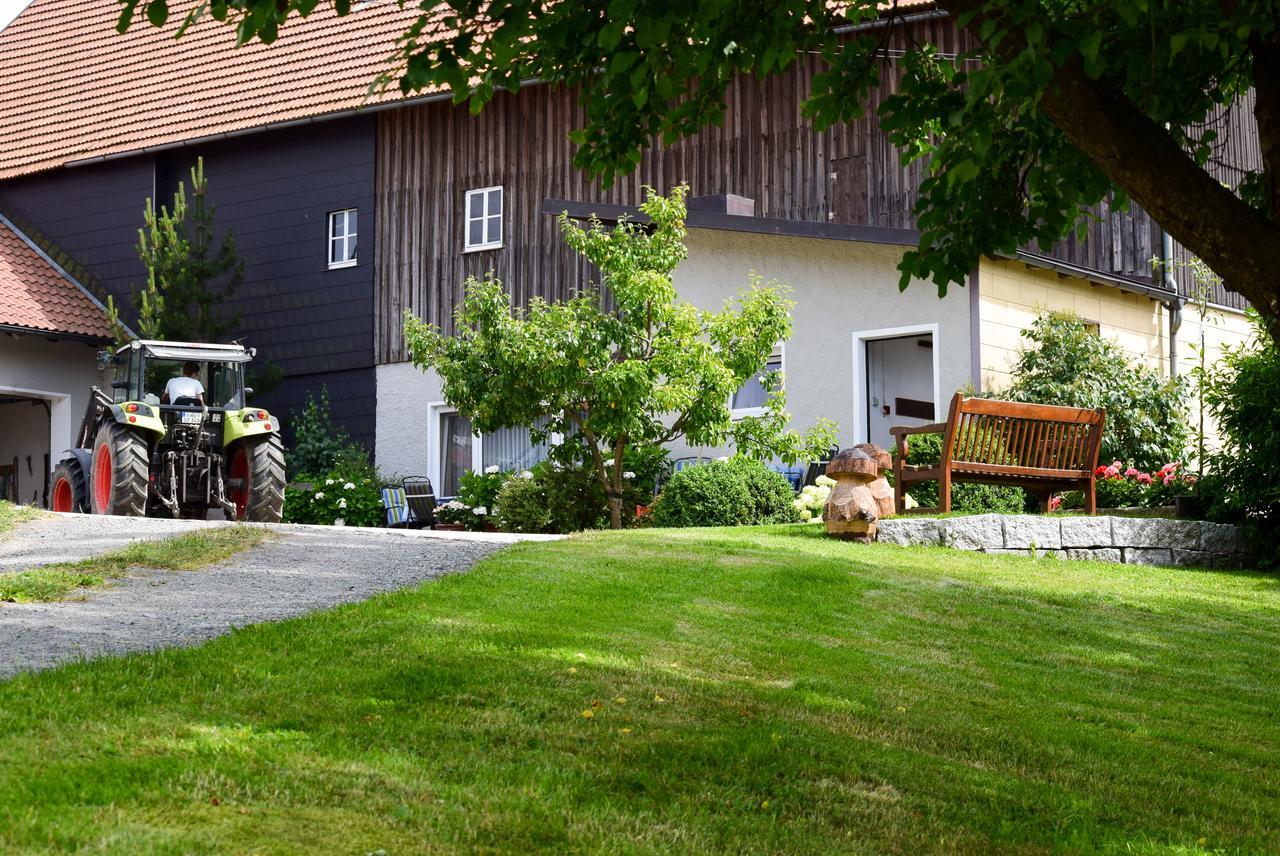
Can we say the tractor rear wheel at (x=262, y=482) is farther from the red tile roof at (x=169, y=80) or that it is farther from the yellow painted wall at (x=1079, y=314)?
the red tile roof at (x=169, y=80)

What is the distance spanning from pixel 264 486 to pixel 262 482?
49 mm

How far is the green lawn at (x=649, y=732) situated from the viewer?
181 inches

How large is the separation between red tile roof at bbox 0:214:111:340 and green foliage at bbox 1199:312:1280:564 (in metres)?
17.3

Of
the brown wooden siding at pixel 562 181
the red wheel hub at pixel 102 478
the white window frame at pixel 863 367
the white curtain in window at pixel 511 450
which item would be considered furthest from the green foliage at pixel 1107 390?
the red wheel hub at pixel 102 478

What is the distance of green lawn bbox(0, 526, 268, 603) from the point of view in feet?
27.9

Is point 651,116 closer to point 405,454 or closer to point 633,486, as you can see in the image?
point 633,486

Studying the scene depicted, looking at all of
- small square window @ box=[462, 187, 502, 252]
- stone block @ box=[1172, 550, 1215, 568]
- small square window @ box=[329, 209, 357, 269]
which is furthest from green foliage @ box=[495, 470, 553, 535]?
small square window @ box=[329, 209, 357, 269]

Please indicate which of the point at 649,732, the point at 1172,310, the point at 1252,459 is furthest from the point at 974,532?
the point at 1172,310

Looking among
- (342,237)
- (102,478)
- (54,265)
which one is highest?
(342,237)

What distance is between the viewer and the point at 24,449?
26938mm

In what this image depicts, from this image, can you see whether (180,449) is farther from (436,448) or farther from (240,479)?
(436,448)

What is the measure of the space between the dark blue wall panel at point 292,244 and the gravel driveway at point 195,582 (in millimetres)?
10296

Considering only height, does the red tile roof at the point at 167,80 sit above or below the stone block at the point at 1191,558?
above

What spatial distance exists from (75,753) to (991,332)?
14465 millimetres
